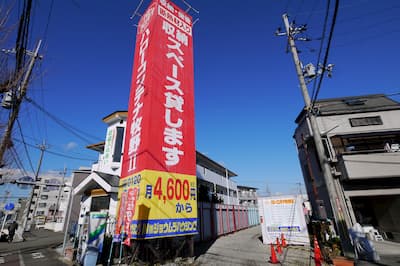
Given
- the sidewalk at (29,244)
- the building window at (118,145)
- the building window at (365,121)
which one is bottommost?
the sidewalk at (29,244)

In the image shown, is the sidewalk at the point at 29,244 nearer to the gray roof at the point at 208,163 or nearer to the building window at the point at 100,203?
the building window at the point at 100,203

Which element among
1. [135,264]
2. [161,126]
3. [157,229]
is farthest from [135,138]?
[135,264]

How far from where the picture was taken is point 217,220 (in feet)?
48.8

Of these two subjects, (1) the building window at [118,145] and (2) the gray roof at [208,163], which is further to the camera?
(2) the gray roof at [208,163]

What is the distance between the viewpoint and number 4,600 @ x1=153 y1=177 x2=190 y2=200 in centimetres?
686

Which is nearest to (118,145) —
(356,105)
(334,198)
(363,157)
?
(334,198)

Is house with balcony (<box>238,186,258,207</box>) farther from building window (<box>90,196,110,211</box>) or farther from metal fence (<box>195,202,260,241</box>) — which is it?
building window (<box>90,196,110,211</box>)

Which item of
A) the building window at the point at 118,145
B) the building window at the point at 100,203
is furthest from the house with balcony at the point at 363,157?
the building window at the point at 118,145

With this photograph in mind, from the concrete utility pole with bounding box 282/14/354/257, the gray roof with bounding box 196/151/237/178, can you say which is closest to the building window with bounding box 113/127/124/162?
the gray roof with bounding box 196/151/237/178

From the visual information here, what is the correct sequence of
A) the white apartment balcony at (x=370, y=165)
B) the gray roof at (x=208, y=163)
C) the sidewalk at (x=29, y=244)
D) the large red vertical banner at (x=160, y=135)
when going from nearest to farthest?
the large red vertical banner at (x=160, y=135)
the white apartment balcony at (x=370, y=165)
the sidewalk at (x=29, y=244)
the gray roof at (x=208, y=163)

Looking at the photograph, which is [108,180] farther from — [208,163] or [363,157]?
[363,157]

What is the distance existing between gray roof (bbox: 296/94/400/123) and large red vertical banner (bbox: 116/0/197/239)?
10884 mm

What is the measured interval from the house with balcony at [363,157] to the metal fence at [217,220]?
24.0 ft

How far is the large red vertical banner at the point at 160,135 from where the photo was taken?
21.7 ft
